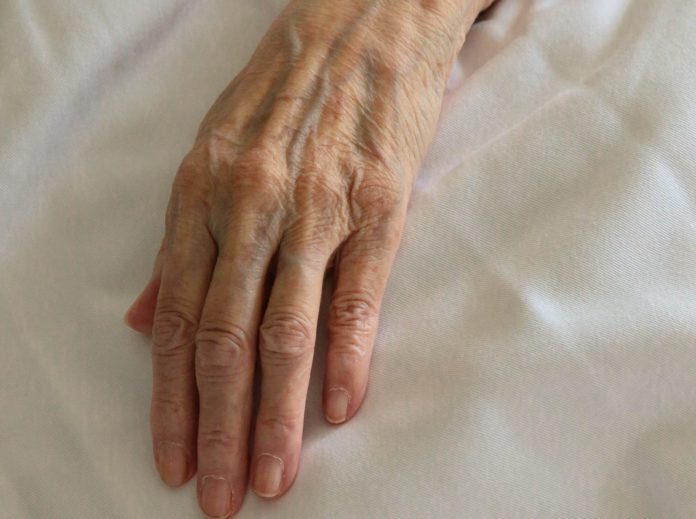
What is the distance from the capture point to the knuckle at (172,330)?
72 centimetres

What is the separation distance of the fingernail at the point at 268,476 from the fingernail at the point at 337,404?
0.07 meters

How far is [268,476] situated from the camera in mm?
670

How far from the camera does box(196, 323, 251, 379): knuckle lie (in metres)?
0.69

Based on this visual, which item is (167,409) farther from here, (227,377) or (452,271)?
(452,271)

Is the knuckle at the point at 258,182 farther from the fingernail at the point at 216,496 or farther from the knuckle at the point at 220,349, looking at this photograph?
Answer: the fingernail at the point at 216,496

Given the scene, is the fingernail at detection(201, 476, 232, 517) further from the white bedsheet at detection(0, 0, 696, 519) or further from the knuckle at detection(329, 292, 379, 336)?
the knuckle at detection(329, 292, 379, 336)

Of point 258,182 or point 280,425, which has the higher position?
point 258,182

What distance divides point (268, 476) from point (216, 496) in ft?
0.17

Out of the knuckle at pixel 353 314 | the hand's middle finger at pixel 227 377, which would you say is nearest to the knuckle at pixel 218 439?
the hand's middle finger at pixel 227 377

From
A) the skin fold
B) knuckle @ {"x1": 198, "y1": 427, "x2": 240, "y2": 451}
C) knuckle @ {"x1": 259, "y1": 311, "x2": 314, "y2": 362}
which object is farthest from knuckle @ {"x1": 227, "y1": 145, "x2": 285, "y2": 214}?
knuckle @ {"x1": 198, "y1": 427, "x2": 240, "y2": 451}

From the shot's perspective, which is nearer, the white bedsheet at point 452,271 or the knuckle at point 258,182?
the white bedsheet at point 452,271

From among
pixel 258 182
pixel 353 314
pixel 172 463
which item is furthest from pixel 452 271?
pixel 172 463

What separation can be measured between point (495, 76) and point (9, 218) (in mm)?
627

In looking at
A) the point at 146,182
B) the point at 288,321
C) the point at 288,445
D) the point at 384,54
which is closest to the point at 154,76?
the point at 146,182
